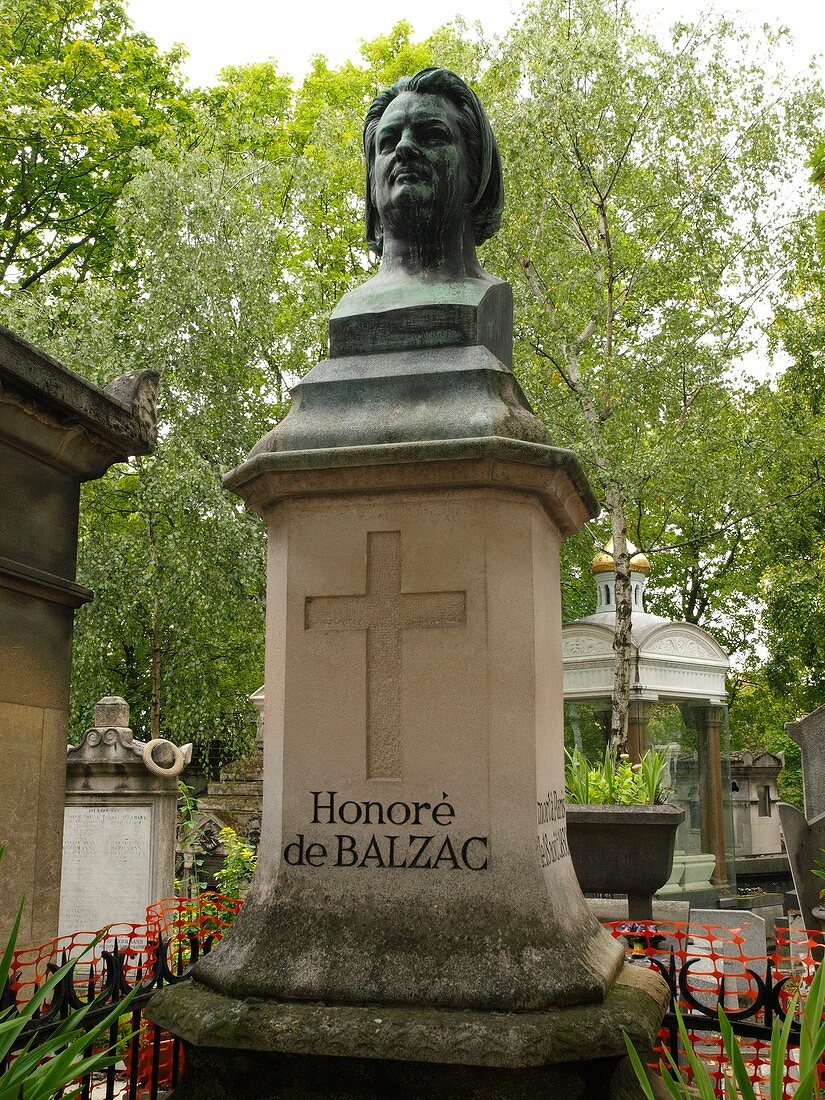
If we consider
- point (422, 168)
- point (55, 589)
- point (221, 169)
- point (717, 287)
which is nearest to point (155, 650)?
point (221, 169)

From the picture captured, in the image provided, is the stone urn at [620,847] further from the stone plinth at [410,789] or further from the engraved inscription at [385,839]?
the engraved inscription at [385,839]

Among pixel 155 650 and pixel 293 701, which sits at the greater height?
pixel 155 650

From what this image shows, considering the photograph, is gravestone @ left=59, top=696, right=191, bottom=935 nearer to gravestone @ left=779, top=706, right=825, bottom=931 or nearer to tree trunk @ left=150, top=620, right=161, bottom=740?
gravestone @ left=779, top=706, right=825, bottom=931

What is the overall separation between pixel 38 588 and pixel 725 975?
3682 mm

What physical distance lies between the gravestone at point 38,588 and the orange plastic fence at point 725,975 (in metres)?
2.98

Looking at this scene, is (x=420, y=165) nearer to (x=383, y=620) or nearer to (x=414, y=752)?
(x=383, y=620)

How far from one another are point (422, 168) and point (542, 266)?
565 inches

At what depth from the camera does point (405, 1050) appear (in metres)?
2.95

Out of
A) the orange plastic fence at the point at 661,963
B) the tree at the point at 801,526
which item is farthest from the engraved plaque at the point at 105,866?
the tree at the point at 801,526

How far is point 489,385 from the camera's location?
3873 mm

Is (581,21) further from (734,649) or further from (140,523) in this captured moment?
(734,649)

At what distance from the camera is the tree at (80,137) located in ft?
64.1

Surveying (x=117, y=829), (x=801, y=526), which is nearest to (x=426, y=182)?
(x=117, y=829)

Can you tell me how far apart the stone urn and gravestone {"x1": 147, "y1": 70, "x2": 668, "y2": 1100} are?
2969 millimetres
